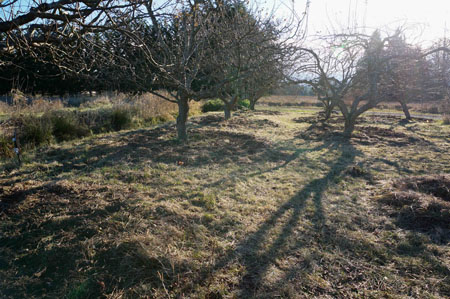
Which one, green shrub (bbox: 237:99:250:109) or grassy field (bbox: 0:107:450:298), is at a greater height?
green shrub (bbox: 237:99:250:109)

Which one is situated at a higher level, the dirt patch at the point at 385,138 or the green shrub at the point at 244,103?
the green shrub at the point at 244,103

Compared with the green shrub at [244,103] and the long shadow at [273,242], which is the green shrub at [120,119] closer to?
the long shadow at [273,242]

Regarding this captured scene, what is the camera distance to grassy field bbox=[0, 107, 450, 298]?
197 cm

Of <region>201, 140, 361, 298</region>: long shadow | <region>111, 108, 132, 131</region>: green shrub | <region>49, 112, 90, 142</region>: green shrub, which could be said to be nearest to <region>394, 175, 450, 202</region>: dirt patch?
<region>201, 140, 361, 298</region>: long shadow

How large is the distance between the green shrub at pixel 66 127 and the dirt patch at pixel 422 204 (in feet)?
25.5

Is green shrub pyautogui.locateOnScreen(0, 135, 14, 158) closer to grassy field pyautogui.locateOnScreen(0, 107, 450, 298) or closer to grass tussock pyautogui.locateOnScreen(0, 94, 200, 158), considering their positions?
grass tussock pyautogui.locateOnScreen(0, 94, 200, 158)

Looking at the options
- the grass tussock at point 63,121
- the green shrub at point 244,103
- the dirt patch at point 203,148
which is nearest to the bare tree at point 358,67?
the dirt patch at point 203,148

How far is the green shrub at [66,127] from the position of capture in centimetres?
712

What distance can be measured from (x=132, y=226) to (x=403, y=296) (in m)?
2.41

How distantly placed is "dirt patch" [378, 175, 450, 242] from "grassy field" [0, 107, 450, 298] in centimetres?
2

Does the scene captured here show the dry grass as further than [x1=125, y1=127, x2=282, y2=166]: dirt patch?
Yes

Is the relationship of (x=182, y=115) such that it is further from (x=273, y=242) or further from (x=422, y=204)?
(x=422, y=204)

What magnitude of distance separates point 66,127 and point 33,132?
0.96 m

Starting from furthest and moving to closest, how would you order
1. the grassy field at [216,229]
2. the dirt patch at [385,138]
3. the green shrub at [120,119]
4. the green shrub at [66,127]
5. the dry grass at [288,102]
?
the dry grass at [288,102]
the green shrub at [120,119]
the dirt patch at [385,138]
the green shrub at [66,127]
the grassy field at [216,229]
